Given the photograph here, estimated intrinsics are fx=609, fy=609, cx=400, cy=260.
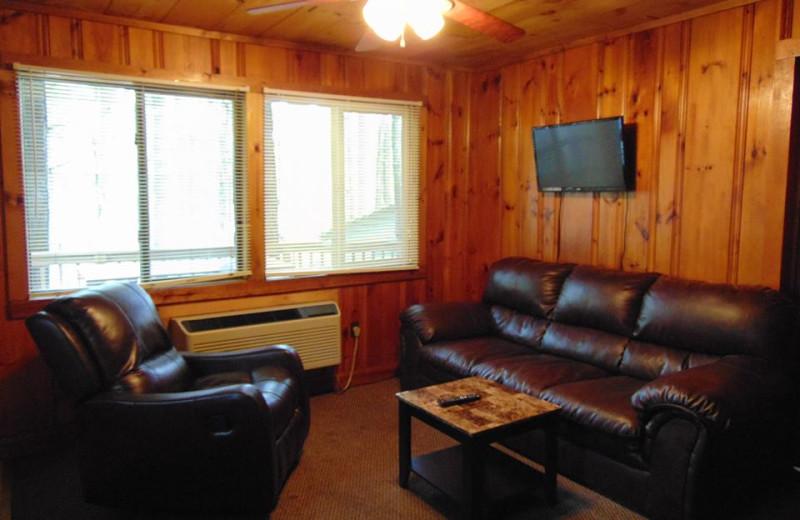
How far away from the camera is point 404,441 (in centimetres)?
284

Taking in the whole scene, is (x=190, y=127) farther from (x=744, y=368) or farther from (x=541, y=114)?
(x=744, y=368)

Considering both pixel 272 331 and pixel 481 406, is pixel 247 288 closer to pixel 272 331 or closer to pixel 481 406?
pixel 272 331

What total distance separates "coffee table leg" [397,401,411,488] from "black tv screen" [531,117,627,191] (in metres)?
1.94

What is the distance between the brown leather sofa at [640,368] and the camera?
2420mm

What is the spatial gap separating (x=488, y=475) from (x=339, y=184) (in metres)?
2.27

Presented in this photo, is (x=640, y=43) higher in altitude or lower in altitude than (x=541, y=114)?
higher

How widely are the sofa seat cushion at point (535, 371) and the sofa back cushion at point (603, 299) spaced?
263mm

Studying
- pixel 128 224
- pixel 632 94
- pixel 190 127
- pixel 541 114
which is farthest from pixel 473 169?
pixel 128 224

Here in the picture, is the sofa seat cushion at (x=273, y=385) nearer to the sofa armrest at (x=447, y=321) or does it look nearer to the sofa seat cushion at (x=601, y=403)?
the sofa armrest at (x=447, y=321)

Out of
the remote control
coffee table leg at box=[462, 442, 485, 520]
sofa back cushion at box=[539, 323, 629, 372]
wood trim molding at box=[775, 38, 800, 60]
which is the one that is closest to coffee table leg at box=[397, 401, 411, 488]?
the remote control

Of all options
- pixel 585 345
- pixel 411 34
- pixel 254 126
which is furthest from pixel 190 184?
pixel 585 345

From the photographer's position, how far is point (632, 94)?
370 centimetres

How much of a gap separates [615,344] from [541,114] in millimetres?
1754

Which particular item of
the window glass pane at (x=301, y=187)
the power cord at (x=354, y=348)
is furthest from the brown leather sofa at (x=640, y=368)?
the window glass pane at (x=301, y=187)
